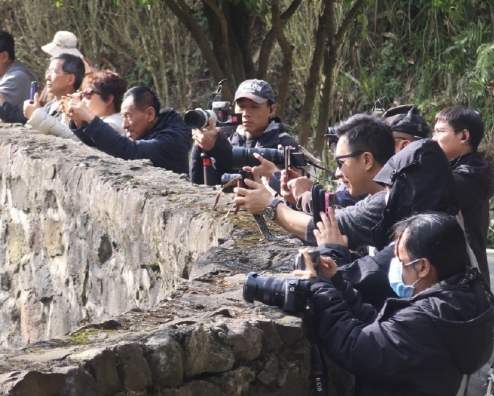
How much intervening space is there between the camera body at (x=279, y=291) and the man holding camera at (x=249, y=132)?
2.46 metres

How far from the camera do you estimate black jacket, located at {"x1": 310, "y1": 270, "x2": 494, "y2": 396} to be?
335cm

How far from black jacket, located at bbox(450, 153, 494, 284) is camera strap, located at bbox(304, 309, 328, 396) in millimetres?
1527

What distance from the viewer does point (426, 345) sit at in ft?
11.0

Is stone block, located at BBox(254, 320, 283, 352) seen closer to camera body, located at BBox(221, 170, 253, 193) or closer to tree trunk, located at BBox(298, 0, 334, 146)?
camera body, located at BBox(221, 170, 253, 193)

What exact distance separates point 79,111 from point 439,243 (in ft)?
12.4

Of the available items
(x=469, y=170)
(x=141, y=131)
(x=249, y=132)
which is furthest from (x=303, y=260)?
(x=141, y=131)

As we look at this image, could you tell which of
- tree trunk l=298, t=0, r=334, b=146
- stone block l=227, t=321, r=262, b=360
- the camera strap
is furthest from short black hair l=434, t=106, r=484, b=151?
tree trunk l=298, t=0, r=334, b=146

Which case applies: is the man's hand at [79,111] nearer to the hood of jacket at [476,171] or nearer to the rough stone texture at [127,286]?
the rough stone texture at [127,286]

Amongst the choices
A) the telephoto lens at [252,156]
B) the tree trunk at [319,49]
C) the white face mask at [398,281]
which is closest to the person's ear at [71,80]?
the tree trunk at [319,49]

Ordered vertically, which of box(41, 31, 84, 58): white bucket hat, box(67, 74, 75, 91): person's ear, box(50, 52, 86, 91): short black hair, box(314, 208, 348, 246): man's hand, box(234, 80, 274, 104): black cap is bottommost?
box(314, 208, 348, 246): man's hand

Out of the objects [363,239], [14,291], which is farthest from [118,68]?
[363,239]

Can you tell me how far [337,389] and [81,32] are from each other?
497 inches

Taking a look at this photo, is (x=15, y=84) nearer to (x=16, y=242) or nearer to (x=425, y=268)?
(x=16, y=242)

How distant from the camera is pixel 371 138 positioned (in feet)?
14.4
